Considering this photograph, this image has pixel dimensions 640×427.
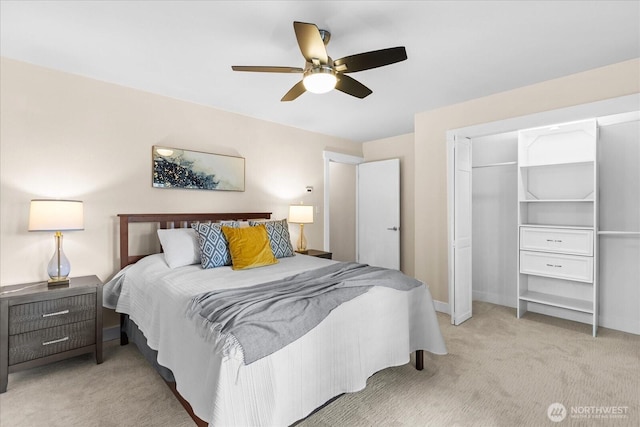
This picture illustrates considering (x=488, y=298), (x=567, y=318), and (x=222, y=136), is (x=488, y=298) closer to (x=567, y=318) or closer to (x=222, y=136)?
(x=567, y=318)

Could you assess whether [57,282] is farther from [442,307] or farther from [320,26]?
[442,307]

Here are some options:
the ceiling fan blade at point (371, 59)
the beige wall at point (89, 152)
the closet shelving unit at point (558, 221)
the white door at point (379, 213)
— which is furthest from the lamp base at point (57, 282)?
the closet shelving unit at point (558, 221)

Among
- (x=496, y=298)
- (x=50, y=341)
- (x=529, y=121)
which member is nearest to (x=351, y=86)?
(x=529, y=121)

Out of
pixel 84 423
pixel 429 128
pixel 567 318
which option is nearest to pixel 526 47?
pixel 429 128

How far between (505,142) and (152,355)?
177 inches

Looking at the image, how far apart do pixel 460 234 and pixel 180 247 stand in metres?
2.95

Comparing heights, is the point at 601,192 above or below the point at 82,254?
above

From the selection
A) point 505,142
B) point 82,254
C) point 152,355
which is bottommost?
point 152,355

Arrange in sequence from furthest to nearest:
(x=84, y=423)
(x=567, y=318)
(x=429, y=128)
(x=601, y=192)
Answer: (x=429, y=128) < (x=567, y=318) < (x=601, y=192) < (x=84, y=423)

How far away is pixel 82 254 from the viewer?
2.85 metres

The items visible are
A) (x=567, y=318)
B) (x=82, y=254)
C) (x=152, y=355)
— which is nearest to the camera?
(x=152, y=355)

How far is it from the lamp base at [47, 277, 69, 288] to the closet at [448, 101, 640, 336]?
3684mm

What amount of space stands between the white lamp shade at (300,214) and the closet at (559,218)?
1.77 meters

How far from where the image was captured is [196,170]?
3.52m
